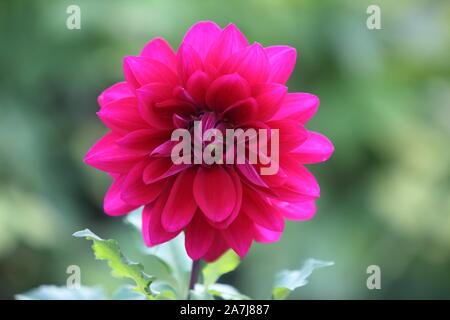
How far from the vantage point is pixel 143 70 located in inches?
23.2

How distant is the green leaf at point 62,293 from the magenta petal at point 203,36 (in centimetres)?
39

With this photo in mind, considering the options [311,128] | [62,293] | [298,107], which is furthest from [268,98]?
[311,128]

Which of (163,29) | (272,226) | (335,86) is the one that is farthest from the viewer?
(335,86)

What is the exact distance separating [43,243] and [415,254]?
49.0 inches

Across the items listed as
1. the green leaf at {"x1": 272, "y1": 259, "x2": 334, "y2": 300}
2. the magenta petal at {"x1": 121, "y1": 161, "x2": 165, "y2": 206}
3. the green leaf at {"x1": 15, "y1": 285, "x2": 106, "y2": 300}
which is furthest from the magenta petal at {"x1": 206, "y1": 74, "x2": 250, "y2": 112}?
the green leaf at {"x1": 15, "y1": 285, "x2": 106, "y2": 300}

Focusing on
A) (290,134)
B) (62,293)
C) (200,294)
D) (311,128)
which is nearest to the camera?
(290,134)

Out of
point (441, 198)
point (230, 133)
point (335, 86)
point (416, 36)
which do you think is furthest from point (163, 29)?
point (230, 133)

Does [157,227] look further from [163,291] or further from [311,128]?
[311,128]

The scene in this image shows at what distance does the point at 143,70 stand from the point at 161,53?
37mm

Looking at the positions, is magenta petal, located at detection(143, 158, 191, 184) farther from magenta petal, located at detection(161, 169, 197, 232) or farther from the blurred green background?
the blurred green background

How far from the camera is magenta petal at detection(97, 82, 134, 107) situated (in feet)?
2.05

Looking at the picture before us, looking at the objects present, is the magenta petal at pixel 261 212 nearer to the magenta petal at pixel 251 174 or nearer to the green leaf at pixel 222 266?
the magenta petal at pixel 251 174

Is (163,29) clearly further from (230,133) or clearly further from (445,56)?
(230,133)
